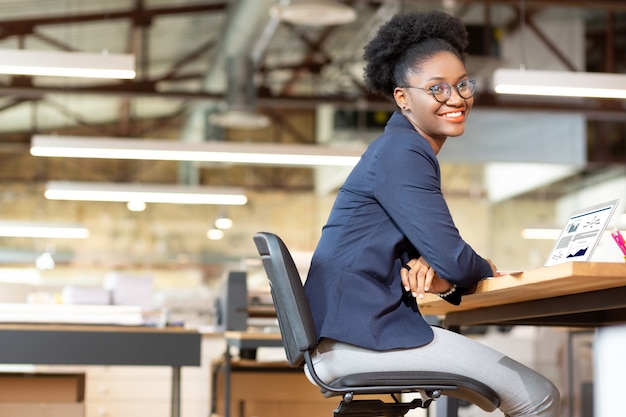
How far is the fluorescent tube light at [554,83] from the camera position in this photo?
621 centimetres

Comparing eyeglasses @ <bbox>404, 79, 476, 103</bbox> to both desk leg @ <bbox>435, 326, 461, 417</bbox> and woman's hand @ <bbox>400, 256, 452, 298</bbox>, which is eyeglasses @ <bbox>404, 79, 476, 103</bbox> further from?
desk leg @ <bbox>435, 326, 461, 417</bbox>

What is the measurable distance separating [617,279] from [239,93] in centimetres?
973

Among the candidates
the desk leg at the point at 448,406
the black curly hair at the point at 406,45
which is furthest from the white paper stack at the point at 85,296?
the black curly hair at the point at 406,45

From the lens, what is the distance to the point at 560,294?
2.27m

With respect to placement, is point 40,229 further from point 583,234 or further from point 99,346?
point 583,234

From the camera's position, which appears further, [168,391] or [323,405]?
[168,391]

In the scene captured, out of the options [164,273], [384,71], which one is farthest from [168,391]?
[164,273]

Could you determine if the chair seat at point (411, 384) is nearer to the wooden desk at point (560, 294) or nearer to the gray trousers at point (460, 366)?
the gray trousers at point (460, 366)

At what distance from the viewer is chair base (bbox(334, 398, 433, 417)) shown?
2170mm

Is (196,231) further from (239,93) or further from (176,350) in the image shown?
(176,350)

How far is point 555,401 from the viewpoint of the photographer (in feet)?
7.10

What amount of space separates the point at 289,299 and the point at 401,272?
0.25m

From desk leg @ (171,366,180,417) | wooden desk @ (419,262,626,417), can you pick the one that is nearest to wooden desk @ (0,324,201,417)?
desk leg @ (171,366,180,417)

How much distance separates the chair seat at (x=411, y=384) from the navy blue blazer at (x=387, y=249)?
66 mm
